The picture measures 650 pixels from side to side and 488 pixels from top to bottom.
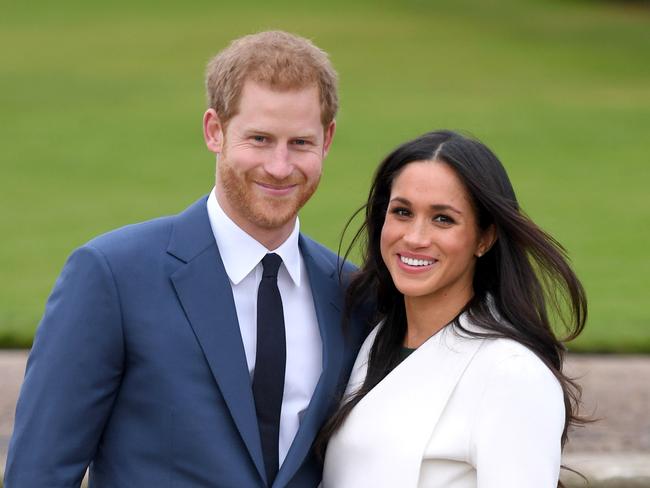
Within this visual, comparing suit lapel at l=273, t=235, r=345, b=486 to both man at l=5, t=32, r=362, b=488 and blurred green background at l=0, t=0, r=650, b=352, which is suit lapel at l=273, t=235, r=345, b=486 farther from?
blurred green background at l=0, t=0, r=650, b=352

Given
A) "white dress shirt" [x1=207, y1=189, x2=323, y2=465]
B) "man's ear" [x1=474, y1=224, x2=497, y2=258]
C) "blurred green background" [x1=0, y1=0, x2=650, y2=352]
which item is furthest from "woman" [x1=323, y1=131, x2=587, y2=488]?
"blurred green background" [x1=0, y1=0, x2=650, y2=352]

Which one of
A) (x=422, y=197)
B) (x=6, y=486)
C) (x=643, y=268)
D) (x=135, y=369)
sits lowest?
(x=643, y=268)

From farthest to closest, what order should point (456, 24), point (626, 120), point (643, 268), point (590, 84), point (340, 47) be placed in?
point (456, 24) → point (340, 47) → point (590, 84) → point (626, 120) → point (643, 268)

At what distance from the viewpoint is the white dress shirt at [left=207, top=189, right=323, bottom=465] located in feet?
12.3

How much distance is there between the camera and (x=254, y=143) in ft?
12.3

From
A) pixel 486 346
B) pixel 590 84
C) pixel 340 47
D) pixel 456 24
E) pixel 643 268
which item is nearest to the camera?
pixel 486 346

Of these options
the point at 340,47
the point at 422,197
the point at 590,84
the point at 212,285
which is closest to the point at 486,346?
the point at 422,197

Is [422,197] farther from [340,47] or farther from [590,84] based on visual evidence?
[340,47]

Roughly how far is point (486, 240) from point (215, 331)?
0.92m

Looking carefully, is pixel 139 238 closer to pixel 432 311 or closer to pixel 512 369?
pixel 432 311

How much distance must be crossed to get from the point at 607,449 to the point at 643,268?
647cm

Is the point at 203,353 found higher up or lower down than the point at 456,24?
higher up

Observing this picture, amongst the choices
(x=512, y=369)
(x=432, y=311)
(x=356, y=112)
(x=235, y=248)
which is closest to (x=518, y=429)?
(x=512, y=369)

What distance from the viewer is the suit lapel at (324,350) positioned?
372 cm
